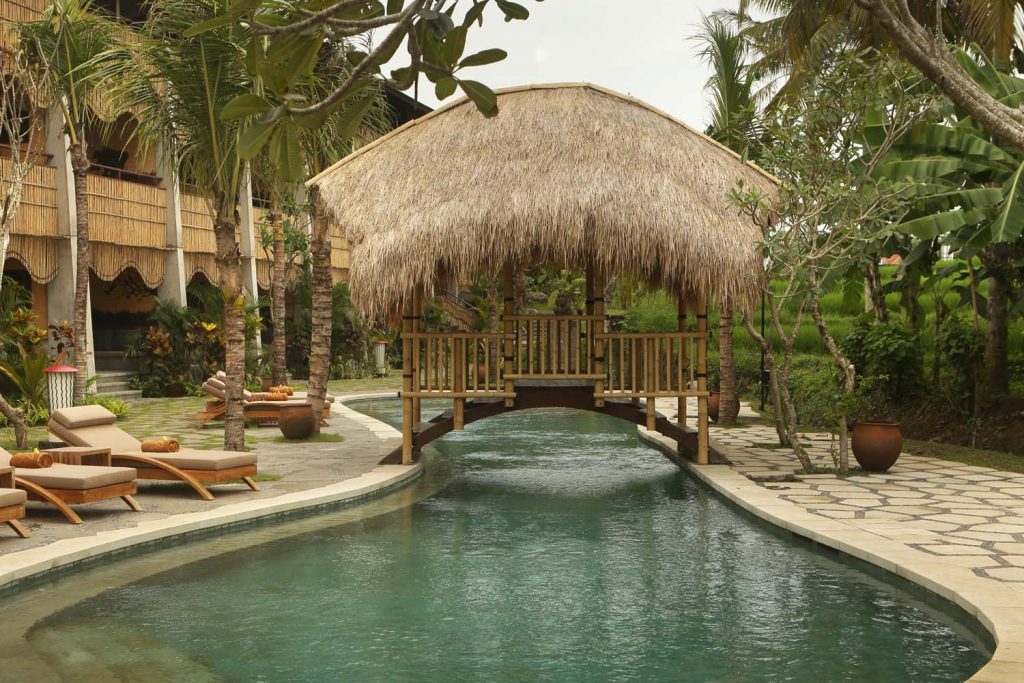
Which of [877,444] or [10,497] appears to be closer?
[10,497]

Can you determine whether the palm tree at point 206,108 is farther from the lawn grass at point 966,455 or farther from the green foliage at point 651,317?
the green foliage at point 651,317

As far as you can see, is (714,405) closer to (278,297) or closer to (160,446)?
(278,297)

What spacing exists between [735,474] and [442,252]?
3743mm

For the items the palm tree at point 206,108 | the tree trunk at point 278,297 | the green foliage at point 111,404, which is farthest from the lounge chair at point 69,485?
the tree trunk at point 278,297

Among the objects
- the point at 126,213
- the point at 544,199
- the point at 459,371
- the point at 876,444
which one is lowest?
the point at 876,444

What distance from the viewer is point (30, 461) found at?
8305 millimetres

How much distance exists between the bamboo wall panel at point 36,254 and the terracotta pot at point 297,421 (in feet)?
20.1

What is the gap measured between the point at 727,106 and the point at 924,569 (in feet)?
39.3

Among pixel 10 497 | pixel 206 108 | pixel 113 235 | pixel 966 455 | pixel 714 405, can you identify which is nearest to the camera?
pixel 10 497

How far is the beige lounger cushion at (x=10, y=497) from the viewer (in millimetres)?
7168

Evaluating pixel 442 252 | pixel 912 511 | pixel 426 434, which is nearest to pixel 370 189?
pixel 442 252

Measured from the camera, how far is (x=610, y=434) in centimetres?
1694

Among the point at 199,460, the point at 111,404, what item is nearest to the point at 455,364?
the point at 199,460

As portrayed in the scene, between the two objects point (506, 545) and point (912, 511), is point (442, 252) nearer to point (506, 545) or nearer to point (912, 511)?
→ point (506, 545)
